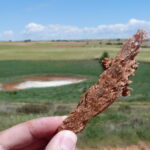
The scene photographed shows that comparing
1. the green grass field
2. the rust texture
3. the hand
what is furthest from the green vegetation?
the rust texture

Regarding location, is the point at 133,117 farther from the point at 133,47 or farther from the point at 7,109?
the point at 133,47

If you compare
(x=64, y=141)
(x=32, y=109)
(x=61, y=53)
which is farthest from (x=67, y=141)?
(x=61, y=53)

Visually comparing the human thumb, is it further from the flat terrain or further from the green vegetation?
the flat terrain

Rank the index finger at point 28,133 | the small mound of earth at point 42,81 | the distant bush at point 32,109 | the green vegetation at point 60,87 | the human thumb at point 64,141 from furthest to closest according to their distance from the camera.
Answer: the small mound of earth at point 42,81 < the green vegetation at point 60,87 < the distant bush at point 32,109 < the index finger at point 28,133 < the human thumb at point 64,141

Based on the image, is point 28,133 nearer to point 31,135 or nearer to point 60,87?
point 31,135

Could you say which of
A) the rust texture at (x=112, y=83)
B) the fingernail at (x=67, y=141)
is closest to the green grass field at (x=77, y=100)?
the rust texture at (x=112, y=83)

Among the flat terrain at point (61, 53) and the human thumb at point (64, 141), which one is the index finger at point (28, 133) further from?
the flat terrain at point (61, 53)

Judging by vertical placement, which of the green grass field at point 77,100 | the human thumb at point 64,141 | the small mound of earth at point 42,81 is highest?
the human thumb at point 64,141

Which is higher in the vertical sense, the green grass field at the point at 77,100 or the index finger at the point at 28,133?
the index finger at the point at 28,133
